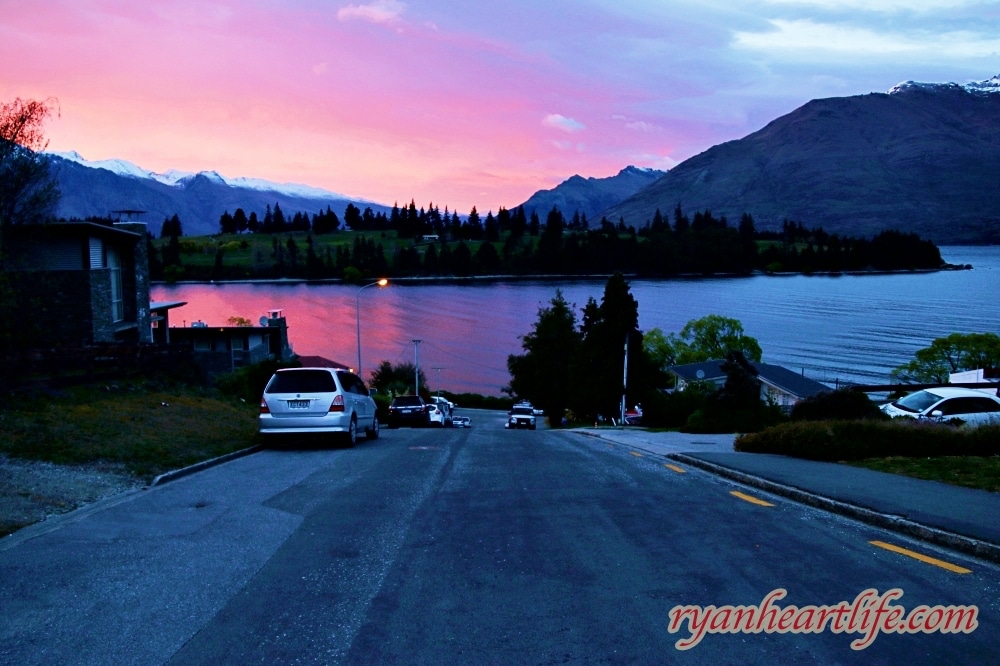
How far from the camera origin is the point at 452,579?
21.5 ft

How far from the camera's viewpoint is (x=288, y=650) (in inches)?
199

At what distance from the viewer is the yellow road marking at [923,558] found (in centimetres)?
677

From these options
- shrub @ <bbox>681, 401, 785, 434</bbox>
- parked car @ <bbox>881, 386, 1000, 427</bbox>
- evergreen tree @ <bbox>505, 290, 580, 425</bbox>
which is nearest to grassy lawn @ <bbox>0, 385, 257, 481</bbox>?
shrub @ <bbox>681, 401, 785, 434</bbox>

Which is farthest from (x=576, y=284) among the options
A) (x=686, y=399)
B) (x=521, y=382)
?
(x=686, y=399)

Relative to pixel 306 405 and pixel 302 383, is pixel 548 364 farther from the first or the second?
pixel 306 405

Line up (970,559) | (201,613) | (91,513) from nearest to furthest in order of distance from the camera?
(201,613), (970,559), (91,513)

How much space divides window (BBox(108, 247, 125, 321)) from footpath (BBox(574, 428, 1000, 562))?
28.3m

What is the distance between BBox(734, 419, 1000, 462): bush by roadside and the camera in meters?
14.4

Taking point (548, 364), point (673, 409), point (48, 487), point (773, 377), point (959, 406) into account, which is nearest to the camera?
point (48, 487)

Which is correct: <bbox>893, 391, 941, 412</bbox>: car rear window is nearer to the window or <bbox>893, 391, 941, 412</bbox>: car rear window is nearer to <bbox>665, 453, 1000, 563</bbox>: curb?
<bbox>665, 453, 1000, 563</bbox>: curb

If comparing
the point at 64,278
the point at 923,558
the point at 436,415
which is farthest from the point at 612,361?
the point at 923,558

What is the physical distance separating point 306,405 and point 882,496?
11.4 m

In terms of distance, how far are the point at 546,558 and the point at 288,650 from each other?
8.89 feet

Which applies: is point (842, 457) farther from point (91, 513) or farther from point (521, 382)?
point (521, 382)
